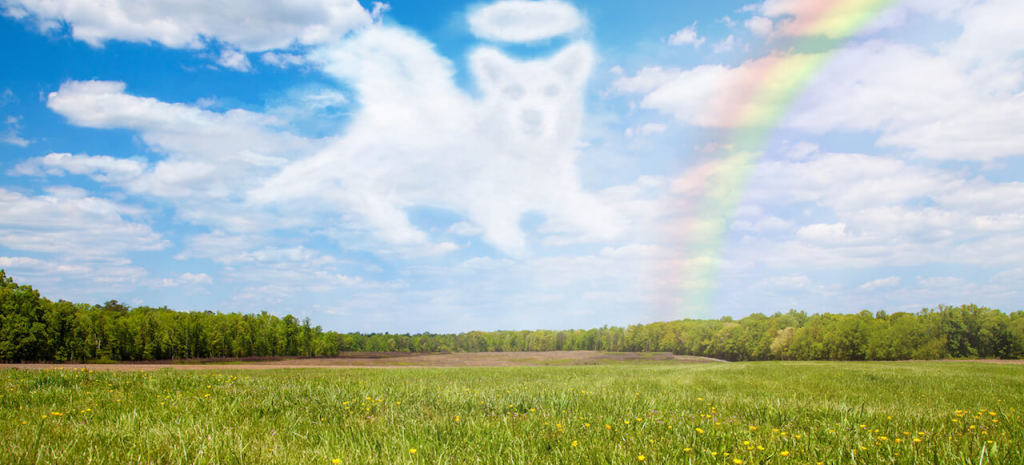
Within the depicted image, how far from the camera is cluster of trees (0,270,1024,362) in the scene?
6116 cm

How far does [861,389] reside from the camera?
43.7 ft

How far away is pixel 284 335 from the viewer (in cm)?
9712

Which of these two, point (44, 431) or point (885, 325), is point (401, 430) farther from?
point (885, 325)

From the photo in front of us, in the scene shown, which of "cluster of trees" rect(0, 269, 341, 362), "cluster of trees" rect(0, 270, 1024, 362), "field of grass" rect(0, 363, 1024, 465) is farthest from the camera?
"cluster of trees" rect(0, 270, 1024, 362)

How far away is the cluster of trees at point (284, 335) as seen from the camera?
61156 millimetres

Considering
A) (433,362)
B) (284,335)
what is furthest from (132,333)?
(433,362)

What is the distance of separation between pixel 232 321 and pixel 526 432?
102 m

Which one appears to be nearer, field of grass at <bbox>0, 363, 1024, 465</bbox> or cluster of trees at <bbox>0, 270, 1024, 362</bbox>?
field of grass at <bbox>0, 363, 1024, 465</bbox>

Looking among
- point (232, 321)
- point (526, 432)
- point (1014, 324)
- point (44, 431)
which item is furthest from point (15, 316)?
point (1014, 324)

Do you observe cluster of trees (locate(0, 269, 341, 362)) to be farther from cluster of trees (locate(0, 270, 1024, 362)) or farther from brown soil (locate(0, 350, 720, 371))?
brown soil (locate(0, 350, 720, 371))

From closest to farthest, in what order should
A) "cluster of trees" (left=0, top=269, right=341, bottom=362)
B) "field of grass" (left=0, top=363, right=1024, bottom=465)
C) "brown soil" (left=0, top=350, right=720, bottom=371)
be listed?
1. "field of grass" (left=0, top=363, right=1024, bottom=465)
2. "brown soil" (left=0, top=350, right=720, bottom=371)
3. "cluster of trees" (left=0, top=269, right=341, bottom=362)

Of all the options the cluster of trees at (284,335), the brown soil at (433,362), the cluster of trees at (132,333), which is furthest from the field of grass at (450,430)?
the cluster of trees at (284,335)

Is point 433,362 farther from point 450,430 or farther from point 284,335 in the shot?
point 450,430

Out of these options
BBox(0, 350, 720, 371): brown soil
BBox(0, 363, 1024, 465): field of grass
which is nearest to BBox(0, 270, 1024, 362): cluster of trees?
BBox(0, 350, 720, 371): brown soil
